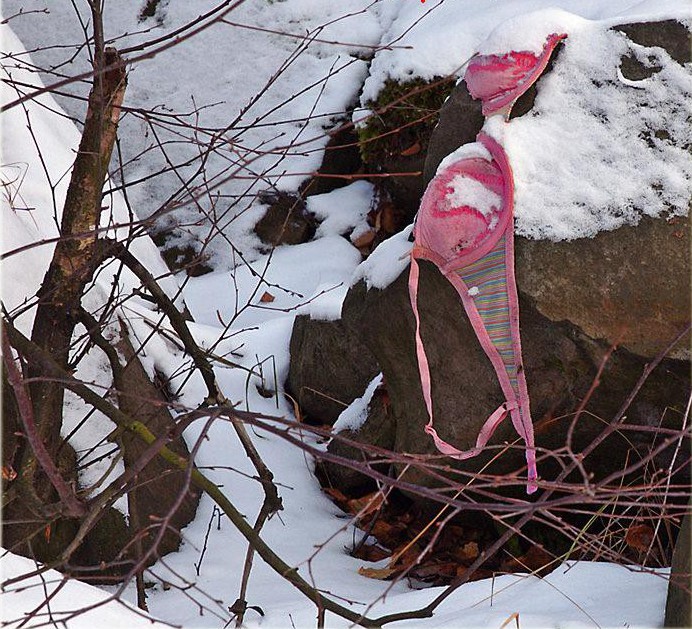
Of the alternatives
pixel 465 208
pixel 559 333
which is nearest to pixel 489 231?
pixel 465 208

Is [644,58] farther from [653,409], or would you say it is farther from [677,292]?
[653,409]

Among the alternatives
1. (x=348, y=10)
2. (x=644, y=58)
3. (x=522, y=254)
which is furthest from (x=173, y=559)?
(x=348, y=10)

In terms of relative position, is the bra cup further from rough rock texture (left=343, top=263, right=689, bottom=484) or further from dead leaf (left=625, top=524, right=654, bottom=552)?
dead leaf (left=625, top=524, right=654, bottom=552)

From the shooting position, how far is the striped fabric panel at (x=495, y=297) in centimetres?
254

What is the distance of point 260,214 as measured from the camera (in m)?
5.59

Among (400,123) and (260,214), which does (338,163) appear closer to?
(260,214)

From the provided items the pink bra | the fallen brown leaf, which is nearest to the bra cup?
the pink bra

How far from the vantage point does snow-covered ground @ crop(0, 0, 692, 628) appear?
7.32 feet

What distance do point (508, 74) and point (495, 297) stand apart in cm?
68

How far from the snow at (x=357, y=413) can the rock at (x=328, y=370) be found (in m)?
0.13

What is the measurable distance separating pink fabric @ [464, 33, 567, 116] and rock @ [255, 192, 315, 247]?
271cm

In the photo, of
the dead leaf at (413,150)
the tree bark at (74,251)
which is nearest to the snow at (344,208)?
the dead leaf at (413,150)

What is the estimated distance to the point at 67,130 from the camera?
166 inches

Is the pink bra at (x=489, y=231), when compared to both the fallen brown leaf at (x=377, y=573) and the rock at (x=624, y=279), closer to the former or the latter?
the rock at (x=624, y=279)
